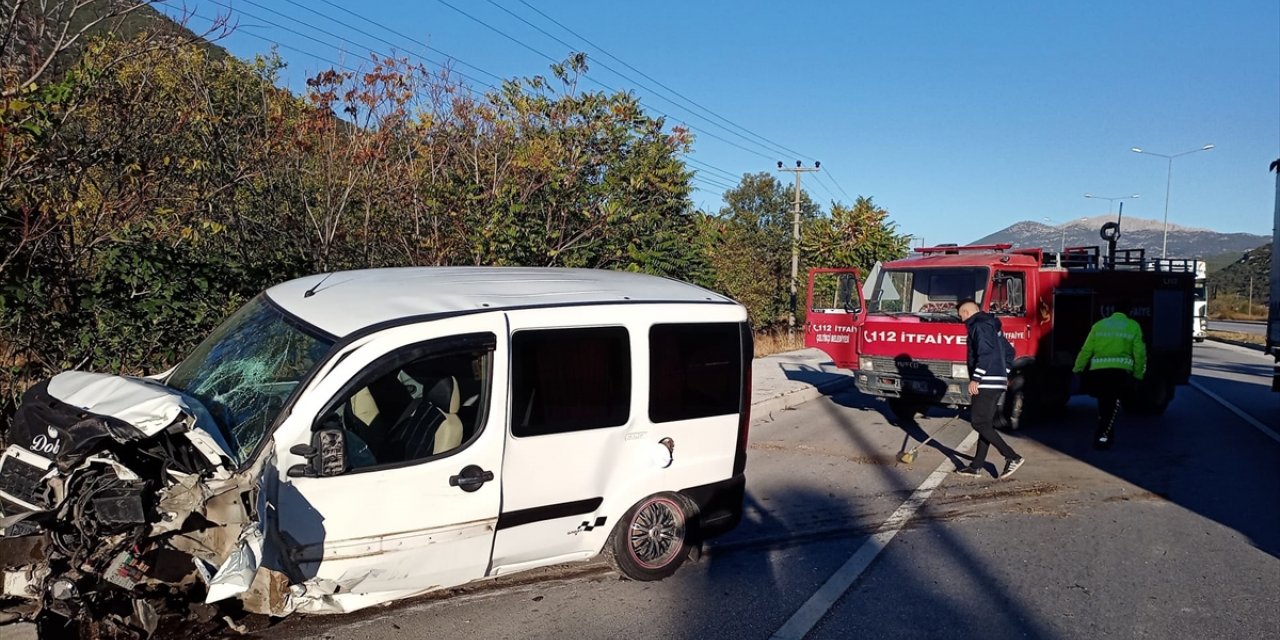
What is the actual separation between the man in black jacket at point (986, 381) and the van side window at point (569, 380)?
4.98 m

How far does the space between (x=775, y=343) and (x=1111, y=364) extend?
582 inches

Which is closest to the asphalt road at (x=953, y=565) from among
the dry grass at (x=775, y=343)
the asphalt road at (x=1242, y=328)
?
the dry grass at (x=775, y=343)

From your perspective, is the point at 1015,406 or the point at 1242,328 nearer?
the point at 1015,406

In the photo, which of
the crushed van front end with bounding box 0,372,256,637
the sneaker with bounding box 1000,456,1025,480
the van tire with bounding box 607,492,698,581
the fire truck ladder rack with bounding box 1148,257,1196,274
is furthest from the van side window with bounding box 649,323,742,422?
the fire truck ladder rack with bounding box 1148,257,1196,274

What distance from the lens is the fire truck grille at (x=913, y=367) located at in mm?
11031

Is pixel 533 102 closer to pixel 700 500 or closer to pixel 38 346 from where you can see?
pixel 38 346

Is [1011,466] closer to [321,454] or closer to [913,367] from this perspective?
[913,367]

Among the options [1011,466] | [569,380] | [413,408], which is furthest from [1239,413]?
[413,408]

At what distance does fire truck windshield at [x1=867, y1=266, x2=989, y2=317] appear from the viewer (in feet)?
38.2

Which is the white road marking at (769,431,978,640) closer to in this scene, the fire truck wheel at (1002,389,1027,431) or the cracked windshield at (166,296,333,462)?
the cracked windshield at (166,296,333,462)

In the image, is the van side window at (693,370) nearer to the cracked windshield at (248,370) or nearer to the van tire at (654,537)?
the van tire at (654,537)

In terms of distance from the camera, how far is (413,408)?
173 inches

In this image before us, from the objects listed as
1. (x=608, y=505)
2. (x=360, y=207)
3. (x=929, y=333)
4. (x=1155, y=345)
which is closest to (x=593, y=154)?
(x=360, y=207)

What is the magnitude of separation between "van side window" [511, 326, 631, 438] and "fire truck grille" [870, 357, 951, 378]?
23.4 ft
